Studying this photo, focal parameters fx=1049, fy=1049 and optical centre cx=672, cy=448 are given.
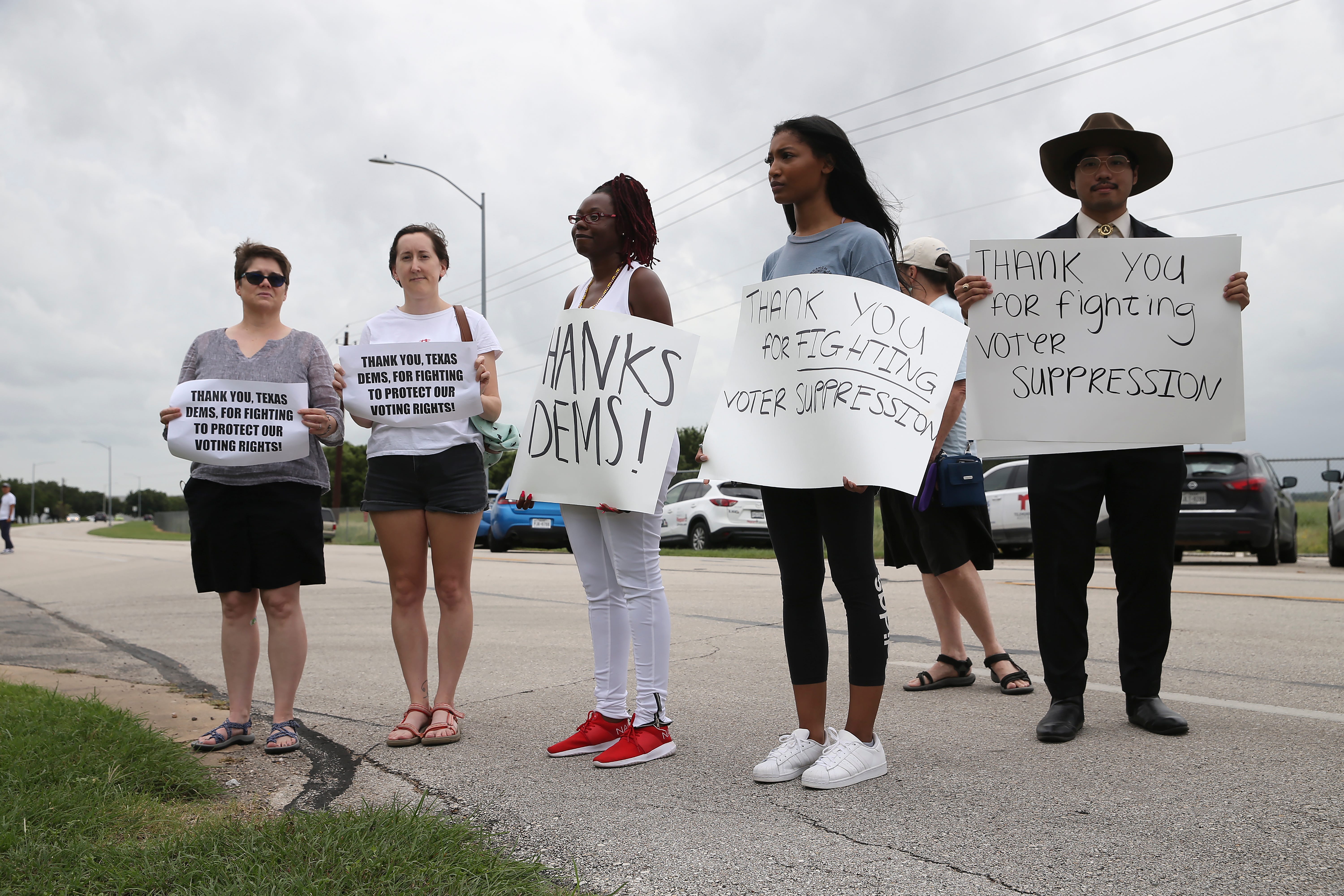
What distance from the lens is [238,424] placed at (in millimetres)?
3881

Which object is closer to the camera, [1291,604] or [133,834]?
[133,834]

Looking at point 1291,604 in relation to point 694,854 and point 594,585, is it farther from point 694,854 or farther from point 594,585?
point 694,854

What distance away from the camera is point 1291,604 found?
7824mm

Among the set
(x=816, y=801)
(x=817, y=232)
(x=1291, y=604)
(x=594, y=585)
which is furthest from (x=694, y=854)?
(x=1291, y=604)

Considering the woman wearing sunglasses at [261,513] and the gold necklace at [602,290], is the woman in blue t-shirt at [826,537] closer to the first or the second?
the gold necklace at [602,290]

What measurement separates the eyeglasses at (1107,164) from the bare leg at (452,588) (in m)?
2.63

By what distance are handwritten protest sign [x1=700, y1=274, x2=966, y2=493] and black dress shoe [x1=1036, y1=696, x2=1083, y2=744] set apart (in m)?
1.16

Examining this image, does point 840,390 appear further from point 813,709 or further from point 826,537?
point 813,709

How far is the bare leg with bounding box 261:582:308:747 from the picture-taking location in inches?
154

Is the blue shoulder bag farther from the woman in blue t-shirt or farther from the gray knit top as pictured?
the gray knit top

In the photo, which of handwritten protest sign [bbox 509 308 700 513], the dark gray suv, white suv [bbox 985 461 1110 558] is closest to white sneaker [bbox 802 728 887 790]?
handwritten protest sign [bbox 509 308 700 513]

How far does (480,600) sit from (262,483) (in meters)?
5.99

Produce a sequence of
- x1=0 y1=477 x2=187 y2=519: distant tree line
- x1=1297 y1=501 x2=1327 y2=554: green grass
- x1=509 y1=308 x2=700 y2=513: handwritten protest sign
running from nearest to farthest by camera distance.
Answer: x1=509 y1=308 x2=700 y2=513: handwritten protest sign → x1=1297 y1=501 x2=1327 y2=554: green grass → x1=0 y1=477 x2=187 y2=519: distant tree line

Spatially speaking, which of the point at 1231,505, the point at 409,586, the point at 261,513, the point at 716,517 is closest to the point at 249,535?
the point at 261,513
